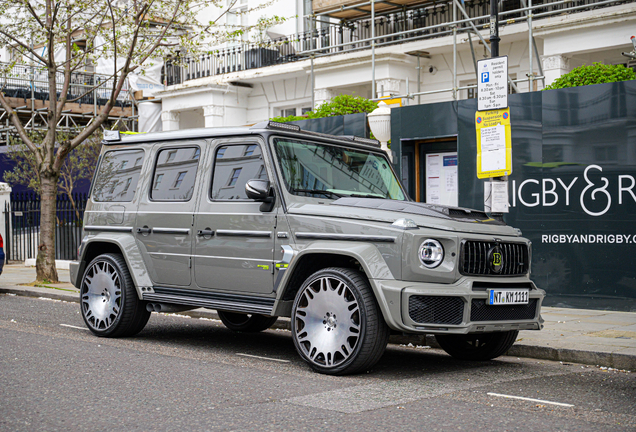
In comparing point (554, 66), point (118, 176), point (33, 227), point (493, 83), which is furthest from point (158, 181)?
point (33, 227)

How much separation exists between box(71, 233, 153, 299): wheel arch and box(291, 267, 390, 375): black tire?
7.30 feet

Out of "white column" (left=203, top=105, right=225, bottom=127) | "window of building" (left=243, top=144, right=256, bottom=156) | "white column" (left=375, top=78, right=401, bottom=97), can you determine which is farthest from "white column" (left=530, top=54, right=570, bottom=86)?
"window of building" (left=243, top=144, right=256, bottom=156)

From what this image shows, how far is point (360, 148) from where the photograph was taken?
7.84 m

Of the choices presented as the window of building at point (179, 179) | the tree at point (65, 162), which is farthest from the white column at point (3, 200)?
the window of building at point (179, 179)

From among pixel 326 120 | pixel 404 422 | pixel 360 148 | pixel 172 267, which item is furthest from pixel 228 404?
Result: pixel 326 120

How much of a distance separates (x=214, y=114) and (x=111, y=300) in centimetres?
1886

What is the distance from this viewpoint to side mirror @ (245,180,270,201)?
6770 millimetres

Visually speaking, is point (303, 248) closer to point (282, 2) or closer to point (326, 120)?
point (326, 120)

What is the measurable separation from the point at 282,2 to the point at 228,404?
23.1 metres

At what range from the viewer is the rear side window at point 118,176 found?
8406 mm

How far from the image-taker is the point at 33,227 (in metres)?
21.2

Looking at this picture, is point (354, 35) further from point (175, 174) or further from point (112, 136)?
point (175, 174)

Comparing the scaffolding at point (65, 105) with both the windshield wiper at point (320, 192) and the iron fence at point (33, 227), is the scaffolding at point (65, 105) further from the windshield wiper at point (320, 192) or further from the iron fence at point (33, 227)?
the windshield wiper at point (320, 192)

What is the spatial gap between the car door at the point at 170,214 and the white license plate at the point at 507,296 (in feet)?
10.1
